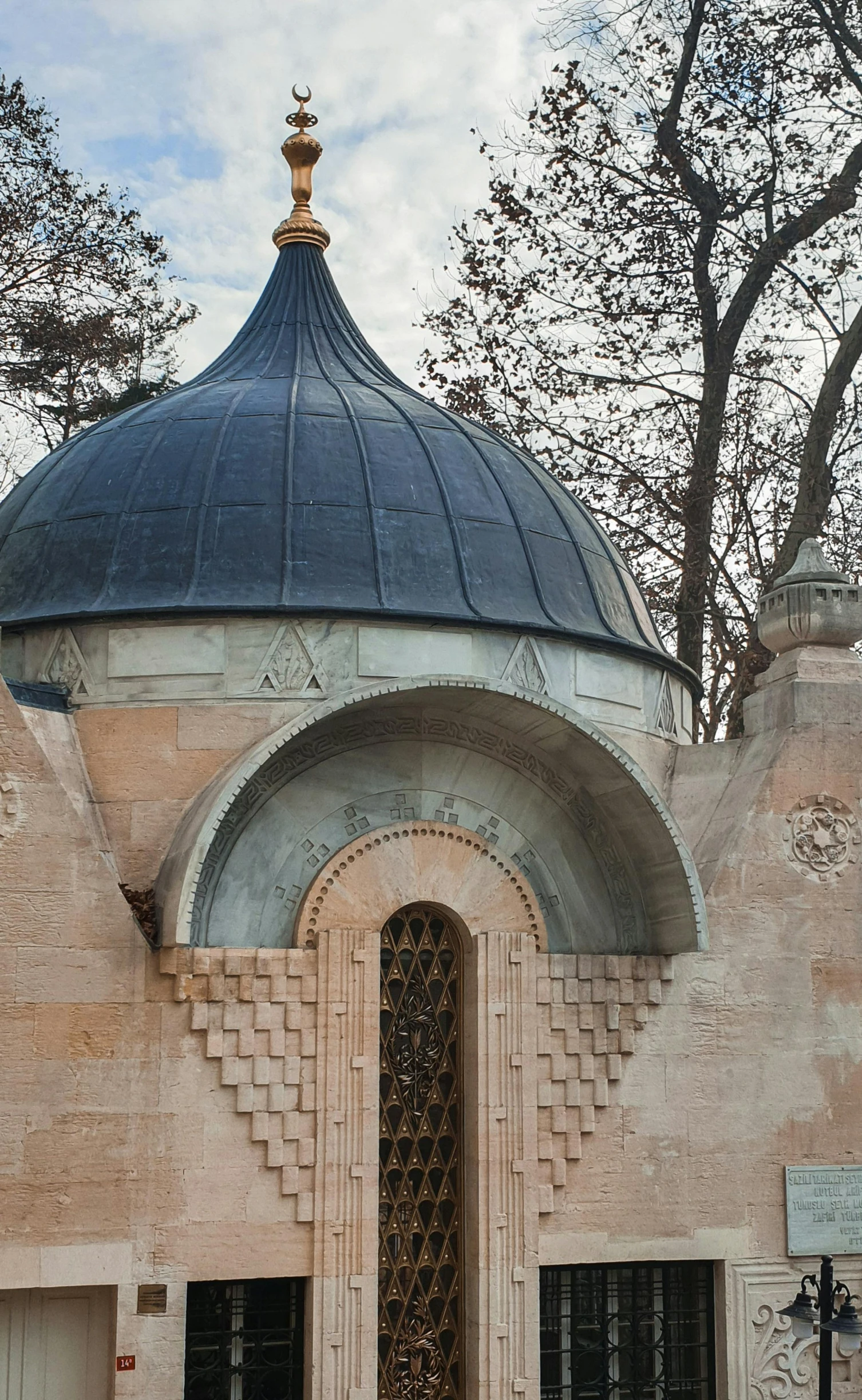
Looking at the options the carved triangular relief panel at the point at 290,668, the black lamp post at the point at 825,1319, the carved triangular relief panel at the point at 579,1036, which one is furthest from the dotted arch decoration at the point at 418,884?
the black lamp post at the point at 825,1319

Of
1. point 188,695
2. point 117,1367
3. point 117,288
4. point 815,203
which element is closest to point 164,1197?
point 117,1367

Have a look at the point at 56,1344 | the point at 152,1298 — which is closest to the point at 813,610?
the point at 152,1298

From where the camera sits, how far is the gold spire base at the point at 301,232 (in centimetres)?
1656

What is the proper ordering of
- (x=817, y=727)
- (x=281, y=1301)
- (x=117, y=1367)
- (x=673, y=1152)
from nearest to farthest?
(x=117, y=1367)
(x=281, y=1301)
(x=673, y=1152)
(x=817, y=727)

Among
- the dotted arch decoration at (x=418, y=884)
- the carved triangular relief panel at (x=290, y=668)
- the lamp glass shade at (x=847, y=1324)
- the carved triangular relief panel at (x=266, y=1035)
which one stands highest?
the carved triangular relief panel at (x=290, y=668)

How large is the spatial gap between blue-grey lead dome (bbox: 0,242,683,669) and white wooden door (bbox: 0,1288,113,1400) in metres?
4.74

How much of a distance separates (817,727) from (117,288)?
11808 millimetres

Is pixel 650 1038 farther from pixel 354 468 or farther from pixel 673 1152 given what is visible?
pixel 354 468

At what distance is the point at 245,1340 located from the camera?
10.8m

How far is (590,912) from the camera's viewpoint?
40.5 ft

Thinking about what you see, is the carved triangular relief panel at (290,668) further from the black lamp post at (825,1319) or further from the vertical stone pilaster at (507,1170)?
the black lamp post at (825,1319)

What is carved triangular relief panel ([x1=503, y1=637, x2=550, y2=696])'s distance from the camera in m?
12.7

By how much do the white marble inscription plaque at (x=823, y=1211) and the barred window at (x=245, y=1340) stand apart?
3.54 meters

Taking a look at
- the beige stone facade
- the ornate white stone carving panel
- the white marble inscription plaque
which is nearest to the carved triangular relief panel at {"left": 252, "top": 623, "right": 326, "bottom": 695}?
the beige stone facade
